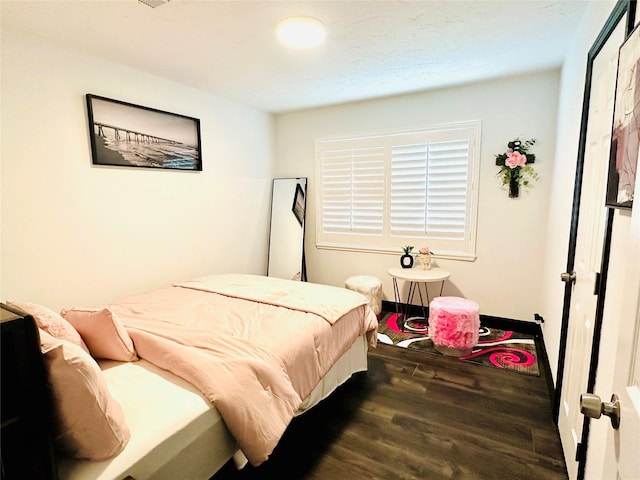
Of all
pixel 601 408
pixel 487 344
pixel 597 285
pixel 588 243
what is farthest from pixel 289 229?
pixel 601 408

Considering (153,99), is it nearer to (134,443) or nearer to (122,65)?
(122,65)

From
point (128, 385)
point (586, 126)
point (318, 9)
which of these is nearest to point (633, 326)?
point (586, 126)

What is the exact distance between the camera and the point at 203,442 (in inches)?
53.5

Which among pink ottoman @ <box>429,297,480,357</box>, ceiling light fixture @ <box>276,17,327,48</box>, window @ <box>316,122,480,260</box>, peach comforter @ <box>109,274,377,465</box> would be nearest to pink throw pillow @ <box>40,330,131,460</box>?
peach comforter @ <box>109,274,377,465</box>

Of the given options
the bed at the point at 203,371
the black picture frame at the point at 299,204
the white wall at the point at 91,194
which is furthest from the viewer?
the black picture frame at the point at 299,204

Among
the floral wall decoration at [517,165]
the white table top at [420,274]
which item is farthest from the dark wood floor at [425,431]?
the floral wall decoration at [517,165]

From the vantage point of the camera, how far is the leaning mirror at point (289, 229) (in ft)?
14.5

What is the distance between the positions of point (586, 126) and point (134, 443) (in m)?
2.53

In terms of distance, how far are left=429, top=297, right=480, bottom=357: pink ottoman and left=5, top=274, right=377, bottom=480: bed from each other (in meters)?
0.84

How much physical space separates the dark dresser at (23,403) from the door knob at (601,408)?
1321 mm

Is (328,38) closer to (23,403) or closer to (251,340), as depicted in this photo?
(251,340)

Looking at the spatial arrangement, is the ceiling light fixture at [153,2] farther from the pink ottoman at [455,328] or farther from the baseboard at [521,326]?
the baseboard at [521,326]

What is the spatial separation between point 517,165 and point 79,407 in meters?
3.59

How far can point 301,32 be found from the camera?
2223 millimetres
